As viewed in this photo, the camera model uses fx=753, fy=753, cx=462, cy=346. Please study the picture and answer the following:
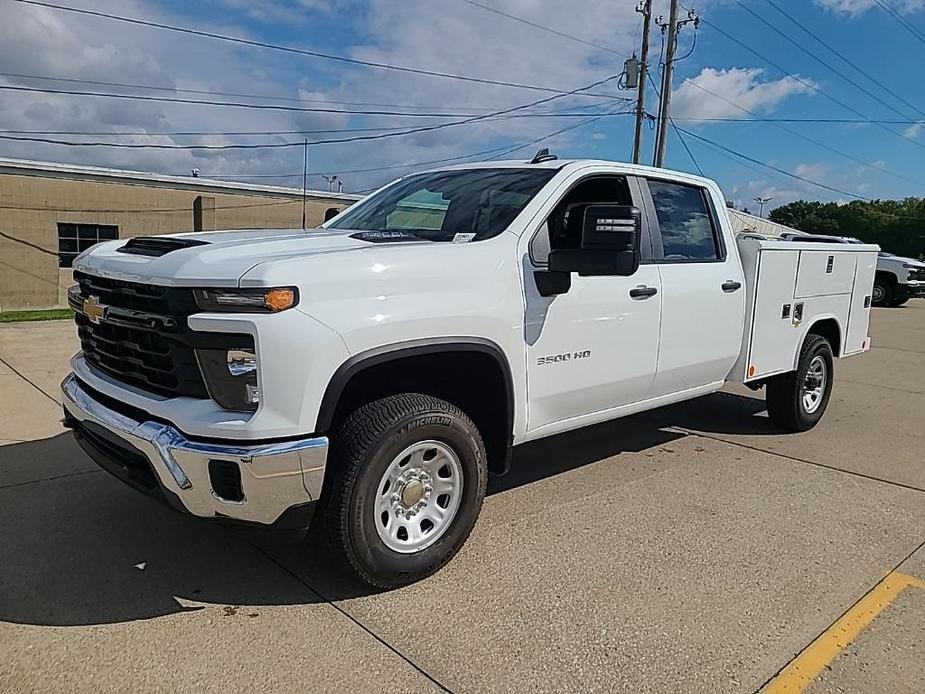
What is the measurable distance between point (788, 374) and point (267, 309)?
15.8 feet

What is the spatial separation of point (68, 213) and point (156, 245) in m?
22.5

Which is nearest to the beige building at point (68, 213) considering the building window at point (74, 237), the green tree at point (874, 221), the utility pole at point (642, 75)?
the building window at point (74, 237)

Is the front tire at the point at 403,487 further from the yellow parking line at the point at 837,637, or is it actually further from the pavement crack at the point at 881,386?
the pavement crack at the point at 881,386

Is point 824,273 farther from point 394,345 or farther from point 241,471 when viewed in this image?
point 241,471

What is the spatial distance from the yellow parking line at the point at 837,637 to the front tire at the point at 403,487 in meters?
1.49

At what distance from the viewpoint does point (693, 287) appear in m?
4.84

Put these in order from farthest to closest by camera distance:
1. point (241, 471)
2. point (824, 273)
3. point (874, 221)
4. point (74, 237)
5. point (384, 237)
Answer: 1. point (874, 221)
2. point (74, 237)
3. point (824, 273)
4. point (384, 237)
5. point (241, 471)

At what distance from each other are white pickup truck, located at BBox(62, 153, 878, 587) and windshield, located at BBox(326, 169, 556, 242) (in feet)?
0.06

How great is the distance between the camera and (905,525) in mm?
4426

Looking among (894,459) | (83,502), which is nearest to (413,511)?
(83,502)

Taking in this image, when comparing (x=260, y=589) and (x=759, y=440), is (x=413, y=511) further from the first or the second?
(x=759, y=440)

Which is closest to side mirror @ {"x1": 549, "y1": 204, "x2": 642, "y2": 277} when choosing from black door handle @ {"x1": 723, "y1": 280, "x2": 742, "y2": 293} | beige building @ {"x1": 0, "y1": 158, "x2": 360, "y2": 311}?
black door handle @ {"x1": 723, "y1": 280, "x2": 742, "y2": 293}

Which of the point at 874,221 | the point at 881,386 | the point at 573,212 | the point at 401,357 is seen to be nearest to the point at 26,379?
the point at 401,357

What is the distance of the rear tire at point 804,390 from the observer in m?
6.22
